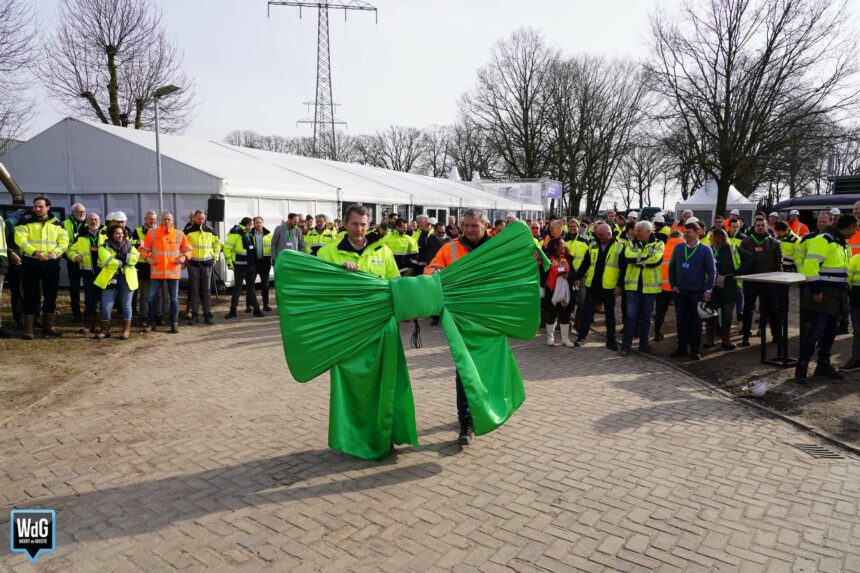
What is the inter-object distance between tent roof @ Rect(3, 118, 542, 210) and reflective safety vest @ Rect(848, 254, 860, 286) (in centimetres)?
1211

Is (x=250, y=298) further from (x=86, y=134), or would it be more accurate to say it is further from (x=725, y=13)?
(x=725, y=13)

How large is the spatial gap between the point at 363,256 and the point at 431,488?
72.8 inches

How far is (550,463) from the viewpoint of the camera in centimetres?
448

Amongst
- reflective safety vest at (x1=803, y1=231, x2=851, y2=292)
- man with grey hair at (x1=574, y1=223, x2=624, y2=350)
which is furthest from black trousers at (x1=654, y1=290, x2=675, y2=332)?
reflective safety vest at (x1=803, y1=231, x2=851, y2=292)

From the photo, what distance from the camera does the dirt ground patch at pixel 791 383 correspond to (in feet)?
18.4

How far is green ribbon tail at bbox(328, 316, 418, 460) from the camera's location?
13.9 ft

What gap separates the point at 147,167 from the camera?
14.3m

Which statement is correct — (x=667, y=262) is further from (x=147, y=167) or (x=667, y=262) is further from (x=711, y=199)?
(x=711, y=199)

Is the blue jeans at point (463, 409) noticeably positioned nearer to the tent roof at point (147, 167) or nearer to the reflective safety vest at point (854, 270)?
the reflective safety vest at point (854, 270)

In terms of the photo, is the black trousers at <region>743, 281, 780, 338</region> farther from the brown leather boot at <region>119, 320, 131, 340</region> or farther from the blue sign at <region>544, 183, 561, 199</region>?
the blue sign at <region>544, 183, 561, 199</region>

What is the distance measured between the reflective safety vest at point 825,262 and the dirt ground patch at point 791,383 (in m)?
1.21

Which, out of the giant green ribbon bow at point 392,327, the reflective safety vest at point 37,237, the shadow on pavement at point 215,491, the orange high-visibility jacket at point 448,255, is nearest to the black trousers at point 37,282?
the reflective safety vest at point 37,237

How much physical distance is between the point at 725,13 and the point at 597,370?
2079cm

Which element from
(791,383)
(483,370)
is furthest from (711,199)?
(483,370)
